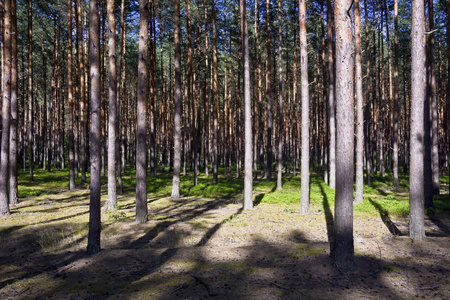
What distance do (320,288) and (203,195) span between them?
12803 mm

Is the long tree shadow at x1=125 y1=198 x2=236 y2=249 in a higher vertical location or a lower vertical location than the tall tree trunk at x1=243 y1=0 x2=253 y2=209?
lower

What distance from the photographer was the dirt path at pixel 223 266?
4793mm

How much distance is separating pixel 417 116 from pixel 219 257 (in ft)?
19.8

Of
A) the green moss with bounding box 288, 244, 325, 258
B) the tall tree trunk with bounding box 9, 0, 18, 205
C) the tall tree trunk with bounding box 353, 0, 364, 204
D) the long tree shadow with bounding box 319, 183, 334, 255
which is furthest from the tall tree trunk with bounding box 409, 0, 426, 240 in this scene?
the tall tree trunk with bounding box 9, 0, 18, 205

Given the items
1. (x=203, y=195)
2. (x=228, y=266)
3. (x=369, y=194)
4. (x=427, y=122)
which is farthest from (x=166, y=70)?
(x=228, y=266)

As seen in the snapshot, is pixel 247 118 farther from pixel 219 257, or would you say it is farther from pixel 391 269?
pixel 391 269

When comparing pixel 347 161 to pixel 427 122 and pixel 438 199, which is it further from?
pixel 438 199

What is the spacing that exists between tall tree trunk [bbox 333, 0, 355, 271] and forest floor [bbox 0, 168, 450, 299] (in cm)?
63

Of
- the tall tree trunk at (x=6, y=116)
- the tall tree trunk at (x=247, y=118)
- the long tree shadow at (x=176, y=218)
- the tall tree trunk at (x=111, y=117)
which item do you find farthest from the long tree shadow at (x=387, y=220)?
the tall tree trunk at (x=6, y=116)

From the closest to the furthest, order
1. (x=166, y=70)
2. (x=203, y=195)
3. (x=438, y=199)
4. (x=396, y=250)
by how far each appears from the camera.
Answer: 1. (x=396, y=250)
2. (x=438, y=199)
3. (x=203, y=195)
4. (x=166, y=70)

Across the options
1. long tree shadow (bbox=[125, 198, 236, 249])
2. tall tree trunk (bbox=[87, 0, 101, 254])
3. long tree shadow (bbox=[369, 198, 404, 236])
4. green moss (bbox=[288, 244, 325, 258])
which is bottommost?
long tree shadow (bbox=[125, 198, 236, 249])

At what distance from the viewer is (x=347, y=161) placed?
566 centimetres

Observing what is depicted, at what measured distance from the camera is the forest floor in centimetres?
486

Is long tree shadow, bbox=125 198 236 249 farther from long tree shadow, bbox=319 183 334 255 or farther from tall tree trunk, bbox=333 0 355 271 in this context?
tall tree trunk, bbox=333 0 355 271
